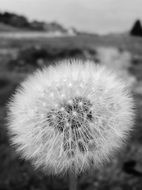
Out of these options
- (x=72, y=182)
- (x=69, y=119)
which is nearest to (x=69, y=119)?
(x=69, y=119)

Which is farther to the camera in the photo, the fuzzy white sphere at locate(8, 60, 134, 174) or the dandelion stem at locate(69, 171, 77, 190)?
the fuzzy white sphere at locate(8, 60, 134, 174)

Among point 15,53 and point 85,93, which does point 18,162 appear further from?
point 15,53

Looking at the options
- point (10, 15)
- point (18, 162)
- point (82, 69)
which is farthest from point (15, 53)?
point (10, 15)

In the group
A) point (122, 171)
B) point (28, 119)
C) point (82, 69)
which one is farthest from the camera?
point (122, 171)

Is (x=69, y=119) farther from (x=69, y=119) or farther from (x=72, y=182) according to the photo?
(x=72, y=182)

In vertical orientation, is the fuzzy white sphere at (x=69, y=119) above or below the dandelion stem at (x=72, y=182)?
above

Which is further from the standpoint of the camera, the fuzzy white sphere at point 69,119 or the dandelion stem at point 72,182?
the fuzzy white sphere at point 69,119

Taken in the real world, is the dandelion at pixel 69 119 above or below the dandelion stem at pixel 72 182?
above
